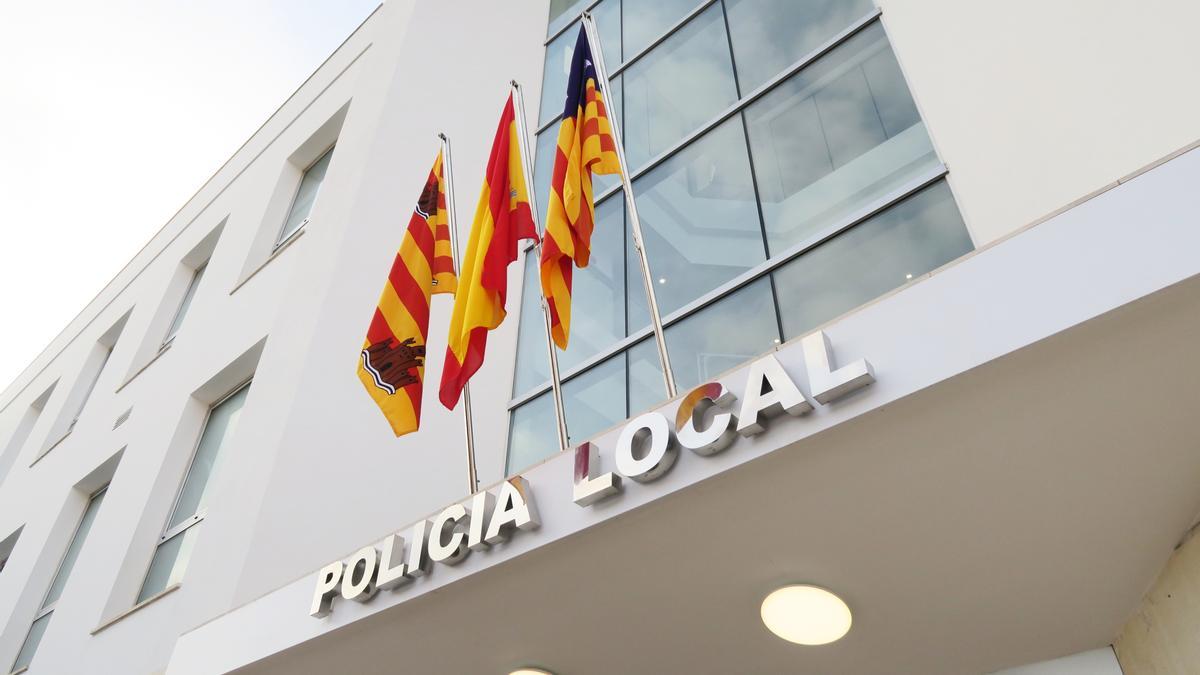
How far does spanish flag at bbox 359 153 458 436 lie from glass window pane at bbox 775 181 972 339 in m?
2.38

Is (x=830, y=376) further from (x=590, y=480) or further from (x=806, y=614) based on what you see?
(x=806, y=614)

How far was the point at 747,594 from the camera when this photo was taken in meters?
3.88

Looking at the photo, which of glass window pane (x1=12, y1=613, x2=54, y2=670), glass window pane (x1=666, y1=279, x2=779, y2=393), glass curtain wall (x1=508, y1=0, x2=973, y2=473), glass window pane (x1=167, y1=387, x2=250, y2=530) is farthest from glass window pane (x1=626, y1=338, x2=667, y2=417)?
glass window pane (x1=12, y1=613, x2=54, y2=670)

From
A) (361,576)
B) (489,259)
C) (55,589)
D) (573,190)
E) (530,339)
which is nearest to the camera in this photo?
(361,576)

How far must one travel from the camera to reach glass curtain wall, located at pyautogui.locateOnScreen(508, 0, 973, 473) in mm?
5824

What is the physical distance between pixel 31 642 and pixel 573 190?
8.96 meters

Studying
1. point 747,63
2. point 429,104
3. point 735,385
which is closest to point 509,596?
point 735,385

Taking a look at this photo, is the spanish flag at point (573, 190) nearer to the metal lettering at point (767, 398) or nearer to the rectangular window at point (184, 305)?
the metal lettering at point (767, 398)

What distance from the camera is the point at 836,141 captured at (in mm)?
6391

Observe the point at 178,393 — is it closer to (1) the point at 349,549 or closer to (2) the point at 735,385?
(1) the point at 349,549

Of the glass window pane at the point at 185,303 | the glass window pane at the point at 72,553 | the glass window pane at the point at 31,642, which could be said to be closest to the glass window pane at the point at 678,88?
the glass window pane at the point at 185,303

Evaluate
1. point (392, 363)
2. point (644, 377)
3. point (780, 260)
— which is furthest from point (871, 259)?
point (392, 363)

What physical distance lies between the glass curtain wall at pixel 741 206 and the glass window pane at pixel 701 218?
0.5 inches

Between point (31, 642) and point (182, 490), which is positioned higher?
point (182, 490)
